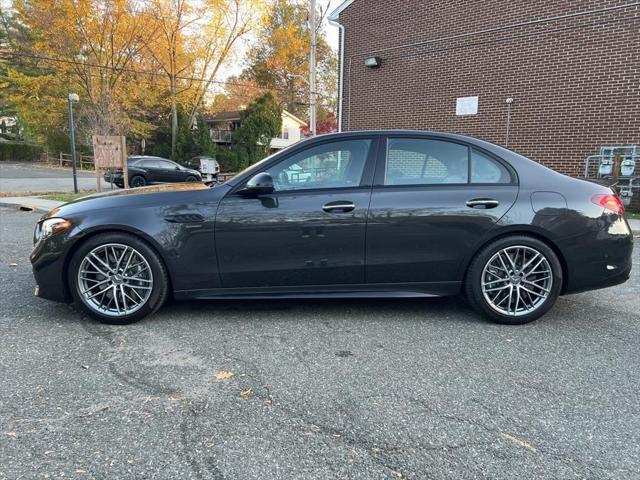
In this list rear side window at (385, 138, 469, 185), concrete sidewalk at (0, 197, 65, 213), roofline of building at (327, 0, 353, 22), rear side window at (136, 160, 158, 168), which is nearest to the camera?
rear side window at (385, 138, 469, 185)

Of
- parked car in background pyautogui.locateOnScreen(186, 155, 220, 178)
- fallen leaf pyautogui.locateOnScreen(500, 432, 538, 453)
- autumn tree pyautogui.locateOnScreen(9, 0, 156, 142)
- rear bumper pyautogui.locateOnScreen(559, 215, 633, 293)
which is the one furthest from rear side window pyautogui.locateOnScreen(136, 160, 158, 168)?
fallen leaf pyautogui.locateOnScreen(500, 432, 538, 453)

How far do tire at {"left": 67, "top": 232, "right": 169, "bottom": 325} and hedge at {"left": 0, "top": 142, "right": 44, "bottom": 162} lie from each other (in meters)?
48.5

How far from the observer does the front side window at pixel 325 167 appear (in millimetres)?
3770

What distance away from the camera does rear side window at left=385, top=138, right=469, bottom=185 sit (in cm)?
382

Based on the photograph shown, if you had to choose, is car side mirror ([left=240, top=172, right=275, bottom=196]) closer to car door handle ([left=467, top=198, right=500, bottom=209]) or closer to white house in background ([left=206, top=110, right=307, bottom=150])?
car door handle ([left=467, top=198, right=500, bottom=209])

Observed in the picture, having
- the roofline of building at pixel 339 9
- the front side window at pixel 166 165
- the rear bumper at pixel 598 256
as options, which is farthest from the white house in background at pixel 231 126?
the rear bumper at pixel 598 256

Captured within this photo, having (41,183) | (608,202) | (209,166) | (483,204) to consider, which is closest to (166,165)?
(209,166)

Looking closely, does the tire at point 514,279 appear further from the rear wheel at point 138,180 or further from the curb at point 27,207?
the rear wheel at point 138,180

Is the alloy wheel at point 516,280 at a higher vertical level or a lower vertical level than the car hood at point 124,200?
lower

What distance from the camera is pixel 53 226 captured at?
3635mm

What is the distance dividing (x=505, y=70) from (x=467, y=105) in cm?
121

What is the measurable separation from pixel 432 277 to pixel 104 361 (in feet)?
8.10

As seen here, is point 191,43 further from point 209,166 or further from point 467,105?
point 467,105

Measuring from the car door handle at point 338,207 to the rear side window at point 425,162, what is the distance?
39 cm
